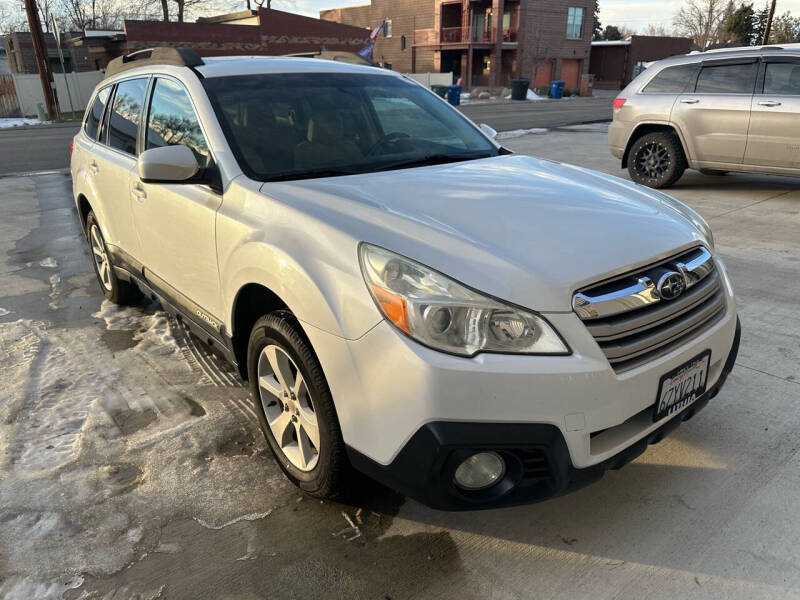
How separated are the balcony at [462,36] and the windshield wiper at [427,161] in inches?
1812

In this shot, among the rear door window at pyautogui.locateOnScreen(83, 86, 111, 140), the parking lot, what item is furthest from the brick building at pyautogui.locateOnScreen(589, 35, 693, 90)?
the parking lot

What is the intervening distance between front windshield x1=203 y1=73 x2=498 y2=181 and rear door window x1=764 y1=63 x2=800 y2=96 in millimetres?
5602

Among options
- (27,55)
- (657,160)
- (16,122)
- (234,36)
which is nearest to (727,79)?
(657,160)

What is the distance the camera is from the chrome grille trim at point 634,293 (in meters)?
2.00

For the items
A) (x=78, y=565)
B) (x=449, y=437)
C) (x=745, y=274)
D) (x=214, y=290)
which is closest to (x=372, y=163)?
(x=214, y=290)

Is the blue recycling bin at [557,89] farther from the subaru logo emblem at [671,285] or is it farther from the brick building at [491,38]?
the subaru logo emblem at [671,285]

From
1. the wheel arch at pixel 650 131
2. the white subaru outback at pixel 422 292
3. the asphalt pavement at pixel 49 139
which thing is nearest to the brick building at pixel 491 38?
the asphalt pavement at pixel 49 139

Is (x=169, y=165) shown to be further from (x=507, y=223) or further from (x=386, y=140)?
(x=507, y=223)

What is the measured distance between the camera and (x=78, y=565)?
2.26 metres

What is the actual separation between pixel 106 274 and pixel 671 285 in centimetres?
424

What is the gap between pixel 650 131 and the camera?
859 centimetres

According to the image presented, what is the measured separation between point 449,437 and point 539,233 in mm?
811

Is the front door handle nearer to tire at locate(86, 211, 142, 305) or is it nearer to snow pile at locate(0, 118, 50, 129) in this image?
tire at locate(86, 211, 142, 305)

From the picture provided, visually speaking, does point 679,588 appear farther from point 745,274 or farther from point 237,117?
point 745,274
